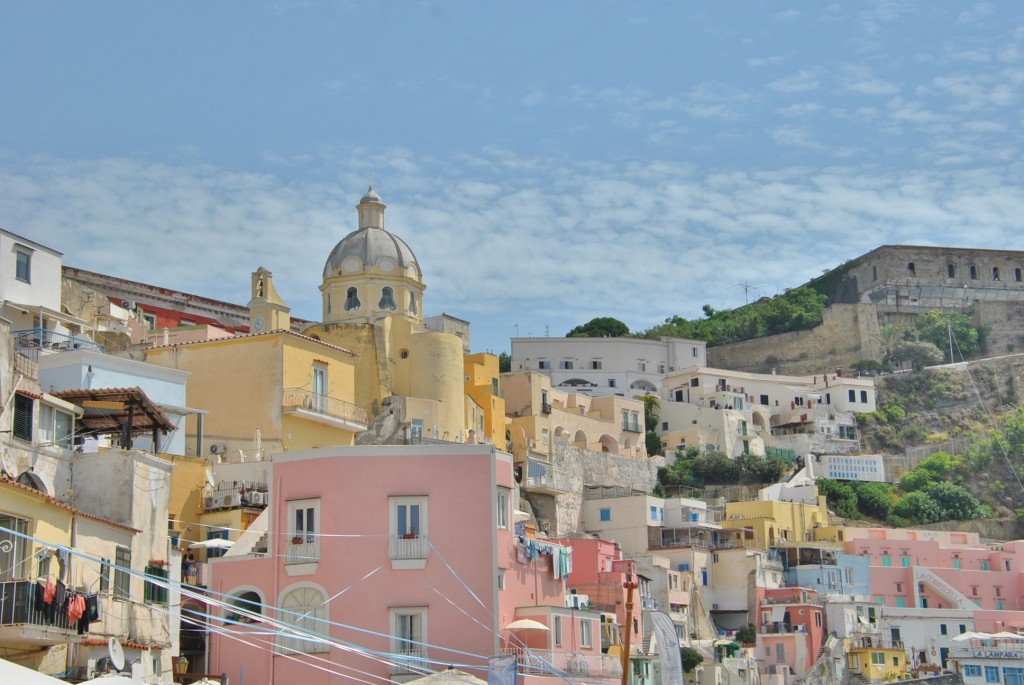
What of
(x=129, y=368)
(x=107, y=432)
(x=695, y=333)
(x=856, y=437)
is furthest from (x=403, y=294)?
(x=695, y=333)

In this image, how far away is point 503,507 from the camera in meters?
28.9

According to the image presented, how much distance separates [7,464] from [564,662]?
37.6 feet

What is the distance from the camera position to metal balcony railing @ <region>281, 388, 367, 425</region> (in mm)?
41500

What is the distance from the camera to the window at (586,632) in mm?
30859

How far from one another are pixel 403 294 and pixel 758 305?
54941 mm

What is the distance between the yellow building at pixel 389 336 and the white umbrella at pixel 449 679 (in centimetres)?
2379

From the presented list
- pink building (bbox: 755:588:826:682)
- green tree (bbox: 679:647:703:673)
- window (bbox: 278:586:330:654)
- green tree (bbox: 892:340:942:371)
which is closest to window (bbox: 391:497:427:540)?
window (bbox: 278:586:330:654)

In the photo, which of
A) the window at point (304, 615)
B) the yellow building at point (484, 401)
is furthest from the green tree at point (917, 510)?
the window at point (304, 615)

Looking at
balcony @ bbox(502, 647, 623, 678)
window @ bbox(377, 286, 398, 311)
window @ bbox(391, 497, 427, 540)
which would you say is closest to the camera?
balcony @ bbox(502, 647, 623, 678)

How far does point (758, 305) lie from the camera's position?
352ft

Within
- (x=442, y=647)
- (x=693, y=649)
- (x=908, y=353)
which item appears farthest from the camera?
(x=908, y=353)

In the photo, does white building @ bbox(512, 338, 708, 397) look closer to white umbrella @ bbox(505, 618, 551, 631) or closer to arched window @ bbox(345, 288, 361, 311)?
arched window @ bbox(345, 288, 361, 311)

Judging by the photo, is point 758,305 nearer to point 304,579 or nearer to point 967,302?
point 967,302

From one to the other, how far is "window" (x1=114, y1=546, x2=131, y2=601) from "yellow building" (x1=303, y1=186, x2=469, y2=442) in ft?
81.3
